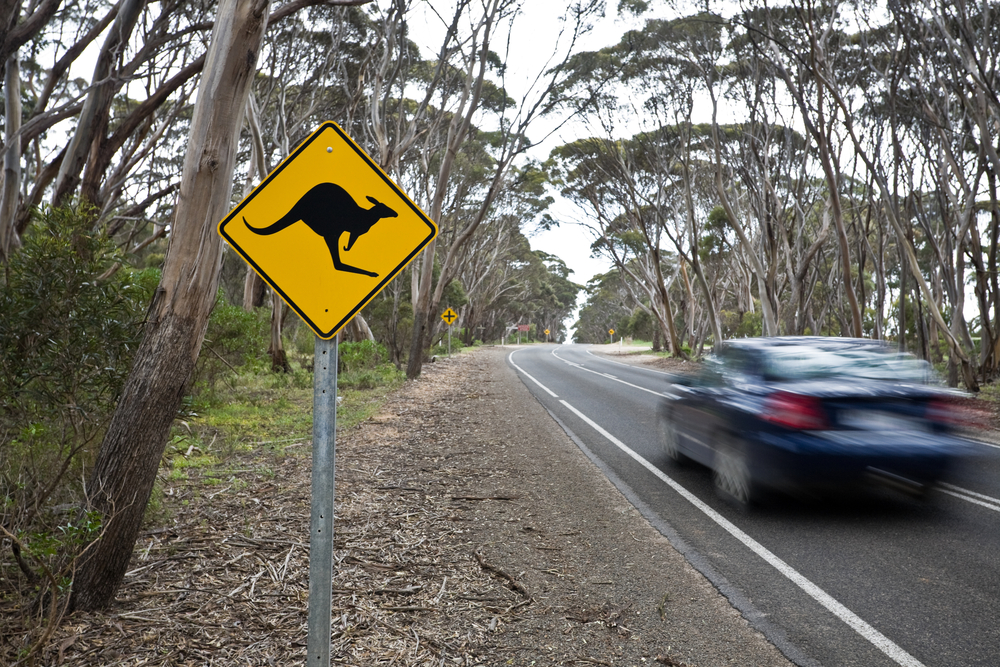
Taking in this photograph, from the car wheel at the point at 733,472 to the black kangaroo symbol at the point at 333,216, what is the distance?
14.1 feet

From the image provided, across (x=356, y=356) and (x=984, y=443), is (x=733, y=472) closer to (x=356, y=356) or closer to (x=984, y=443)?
(x=984, y=443)

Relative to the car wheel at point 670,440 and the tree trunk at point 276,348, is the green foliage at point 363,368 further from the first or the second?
the car wheel at point 670,440

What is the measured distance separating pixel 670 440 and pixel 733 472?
1.89m

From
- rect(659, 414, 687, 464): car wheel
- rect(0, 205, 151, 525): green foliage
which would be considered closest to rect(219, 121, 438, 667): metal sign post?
rect(0, 205, 151, 525): green foliage

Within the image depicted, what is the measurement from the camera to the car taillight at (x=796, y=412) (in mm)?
5348

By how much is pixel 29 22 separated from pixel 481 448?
754cm

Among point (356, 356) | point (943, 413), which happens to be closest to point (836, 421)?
point (943, 413)

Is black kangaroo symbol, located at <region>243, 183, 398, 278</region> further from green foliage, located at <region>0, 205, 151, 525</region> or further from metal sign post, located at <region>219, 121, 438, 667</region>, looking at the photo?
green foliage, located at <region>0, 205, 151, 525</region>

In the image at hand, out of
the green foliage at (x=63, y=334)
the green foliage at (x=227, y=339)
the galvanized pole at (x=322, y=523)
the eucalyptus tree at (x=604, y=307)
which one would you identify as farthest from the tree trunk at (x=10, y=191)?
the eucalyptus tree at (x=604, y=307)

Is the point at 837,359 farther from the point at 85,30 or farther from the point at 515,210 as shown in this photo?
the point at 515,210

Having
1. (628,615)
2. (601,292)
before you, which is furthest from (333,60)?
(601,292)

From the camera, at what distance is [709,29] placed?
1919cm

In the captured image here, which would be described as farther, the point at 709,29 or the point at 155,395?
the point at 709,29

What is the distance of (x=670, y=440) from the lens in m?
8.01
